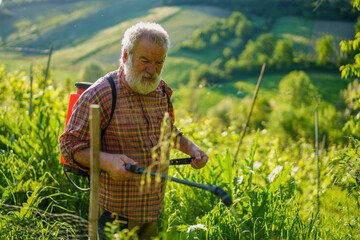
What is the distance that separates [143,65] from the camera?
2029 mm

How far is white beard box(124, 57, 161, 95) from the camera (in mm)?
2020

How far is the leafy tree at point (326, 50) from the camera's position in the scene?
25.1m

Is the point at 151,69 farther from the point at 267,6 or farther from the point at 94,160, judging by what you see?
the point at 267,6

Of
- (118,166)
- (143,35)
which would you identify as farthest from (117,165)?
(143,35)

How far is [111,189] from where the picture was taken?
2.08 m

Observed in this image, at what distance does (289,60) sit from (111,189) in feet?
92.0

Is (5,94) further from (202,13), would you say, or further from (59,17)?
(59,17)

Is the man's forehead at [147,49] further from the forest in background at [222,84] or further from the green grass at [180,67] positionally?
the green grass at [180,67]

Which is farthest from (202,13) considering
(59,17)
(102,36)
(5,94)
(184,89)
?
(5,94)

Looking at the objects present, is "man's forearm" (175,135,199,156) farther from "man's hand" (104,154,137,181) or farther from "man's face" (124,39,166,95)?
"man's hand" (104,154,137,181)

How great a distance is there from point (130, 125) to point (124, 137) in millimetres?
81

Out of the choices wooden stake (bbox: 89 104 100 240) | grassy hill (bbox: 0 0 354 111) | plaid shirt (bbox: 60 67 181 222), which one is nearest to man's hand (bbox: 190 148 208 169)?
plaid shirt (bbox: 60 67 181 222)

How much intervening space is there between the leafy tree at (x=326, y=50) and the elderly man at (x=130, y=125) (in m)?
26.0

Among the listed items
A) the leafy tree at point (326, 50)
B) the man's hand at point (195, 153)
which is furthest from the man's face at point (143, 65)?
the leafy tree at point (326, 50)
